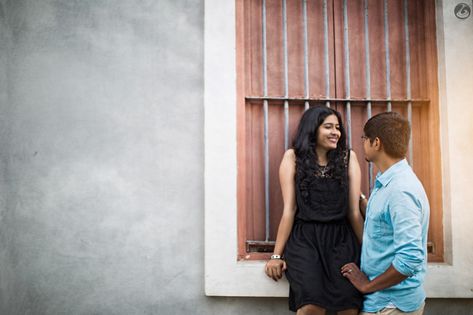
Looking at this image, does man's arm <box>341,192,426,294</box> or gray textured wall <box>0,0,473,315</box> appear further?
gray textured wall <box>0,0,473,315</box>

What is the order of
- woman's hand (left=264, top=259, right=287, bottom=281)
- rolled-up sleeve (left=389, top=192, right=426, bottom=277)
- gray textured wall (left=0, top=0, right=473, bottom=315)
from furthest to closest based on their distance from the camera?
gray textured wall (left=0, top=0, right=473, bottom=315) → woman's hand (left=264, top=259, right=287, bottom=281) → rolled-up sleeve (left=389, top=192, right=426, bottom=277)

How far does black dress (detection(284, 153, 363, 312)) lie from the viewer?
3.28 meters

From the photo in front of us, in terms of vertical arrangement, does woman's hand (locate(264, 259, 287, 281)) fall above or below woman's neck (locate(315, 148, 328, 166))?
below

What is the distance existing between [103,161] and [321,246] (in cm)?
173

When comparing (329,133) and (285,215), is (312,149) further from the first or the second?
(285,215)

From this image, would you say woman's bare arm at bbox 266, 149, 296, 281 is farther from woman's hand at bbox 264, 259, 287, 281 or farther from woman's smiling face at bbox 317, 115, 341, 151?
woman's smiling face at bbox 317, 115, 341, 151

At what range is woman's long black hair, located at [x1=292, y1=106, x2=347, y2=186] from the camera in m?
3.58

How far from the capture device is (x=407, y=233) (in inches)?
102

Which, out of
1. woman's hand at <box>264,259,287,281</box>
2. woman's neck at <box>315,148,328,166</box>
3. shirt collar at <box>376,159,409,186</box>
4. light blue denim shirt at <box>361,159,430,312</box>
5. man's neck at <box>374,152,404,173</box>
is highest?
woman's neck at <box>315,148,328,166</box>

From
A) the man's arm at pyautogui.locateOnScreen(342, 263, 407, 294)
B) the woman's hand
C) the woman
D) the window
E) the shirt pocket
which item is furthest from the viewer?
the window

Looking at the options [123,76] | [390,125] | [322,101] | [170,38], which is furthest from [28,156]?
[390,125]

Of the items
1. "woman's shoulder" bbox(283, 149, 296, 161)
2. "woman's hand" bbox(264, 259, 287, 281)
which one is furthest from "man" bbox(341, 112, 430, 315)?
"woman's shoulder" bbox(283, 149, 296, 161)

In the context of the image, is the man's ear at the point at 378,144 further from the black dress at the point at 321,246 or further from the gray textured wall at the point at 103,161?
the gray textured wall at the point at 103,161

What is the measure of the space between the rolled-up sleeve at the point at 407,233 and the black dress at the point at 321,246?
26.6 inches
